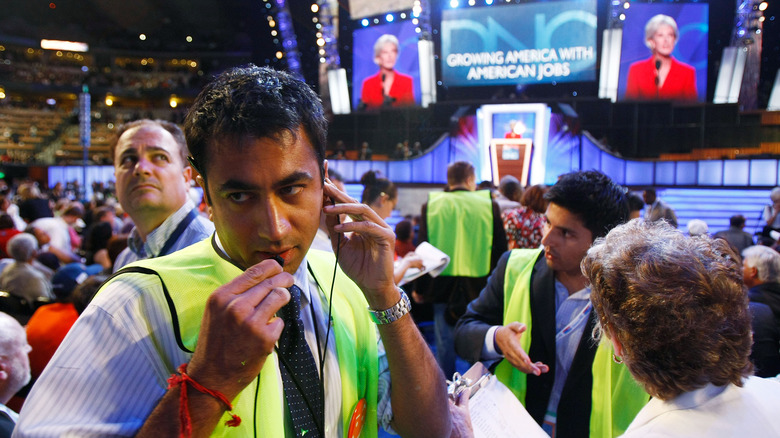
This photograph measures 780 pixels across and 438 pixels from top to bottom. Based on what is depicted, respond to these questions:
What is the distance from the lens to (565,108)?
Answer: 44.5ft

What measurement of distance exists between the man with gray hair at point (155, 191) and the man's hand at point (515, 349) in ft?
3.76

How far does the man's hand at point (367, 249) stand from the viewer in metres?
0.97

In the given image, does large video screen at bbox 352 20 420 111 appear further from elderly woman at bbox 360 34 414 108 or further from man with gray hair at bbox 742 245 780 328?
man with gray hair at bbox 742 245 780 328

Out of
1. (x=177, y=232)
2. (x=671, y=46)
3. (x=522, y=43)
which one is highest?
(x=522, y=43)

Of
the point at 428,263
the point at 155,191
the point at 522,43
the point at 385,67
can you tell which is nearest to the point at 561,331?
the point at 428,263

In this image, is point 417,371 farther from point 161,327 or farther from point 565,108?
point 565,108

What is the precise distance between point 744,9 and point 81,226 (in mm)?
16765

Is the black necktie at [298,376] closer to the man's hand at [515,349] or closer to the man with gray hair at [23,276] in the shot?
the man's hand at [515,349]

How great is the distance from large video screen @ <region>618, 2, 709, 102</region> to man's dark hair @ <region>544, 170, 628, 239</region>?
15.0 metres

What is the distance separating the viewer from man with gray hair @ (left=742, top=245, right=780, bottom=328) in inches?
115

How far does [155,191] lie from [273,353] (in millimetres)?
1235

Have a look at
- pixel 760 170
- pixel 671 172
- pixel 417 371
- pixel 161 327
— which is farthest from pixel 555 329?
pixel 671 172

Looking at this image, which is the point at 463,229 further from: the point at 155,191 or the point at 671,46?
the point at 671,46

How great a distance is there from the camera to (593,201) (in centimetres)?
191
